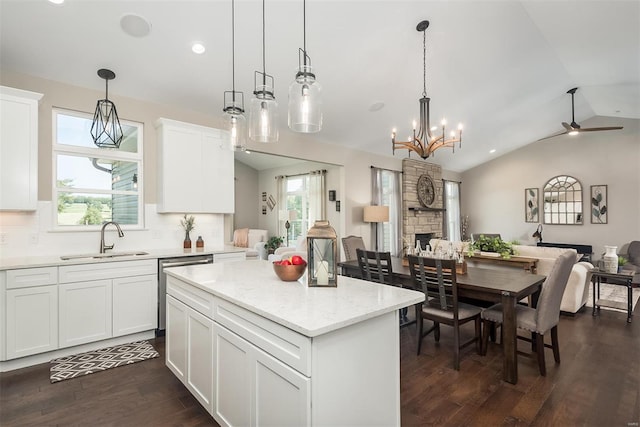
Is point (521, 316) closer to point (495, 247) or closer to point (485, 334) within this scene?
point (485, 334)

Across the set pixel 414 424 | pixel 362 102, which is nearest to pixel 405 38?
pixel 362 102

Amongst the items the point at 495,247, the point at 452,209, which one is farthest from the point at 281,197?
the point at 495,247

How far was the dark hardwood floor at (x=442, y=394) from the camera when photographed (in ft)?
7.00

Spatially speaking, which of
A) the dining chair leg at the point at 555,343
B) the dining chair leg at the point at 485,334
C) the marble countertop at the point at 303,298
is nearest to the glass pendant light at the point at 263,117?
the marble countertop at the point at 303,298

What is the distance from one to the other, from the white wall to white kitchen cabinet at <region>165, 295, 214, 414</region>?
9070 mm

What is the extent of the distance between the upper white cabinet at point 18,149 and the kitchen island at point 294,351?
7.03 feet

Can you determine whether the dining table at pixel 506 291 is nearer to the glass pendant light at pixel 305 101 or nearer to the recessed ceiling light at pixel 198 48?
the glass pendant light at pixel 305 101

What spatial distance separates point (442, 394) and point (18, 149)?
Result: 13.9 feet

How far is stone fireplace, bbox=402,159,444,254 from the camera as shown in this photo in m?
7.70

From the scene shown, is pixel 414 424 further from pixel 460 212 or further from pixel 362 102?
pixel 460 212

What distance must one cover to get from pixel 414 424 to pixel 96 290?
3.07 metres

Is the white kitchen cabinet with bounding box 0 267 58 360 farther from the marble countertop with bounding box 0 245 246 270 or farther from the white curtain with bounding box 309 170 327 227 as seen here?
the white curtain with bounding box 309 170 327 227

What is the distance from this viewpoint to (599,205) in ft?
24.8

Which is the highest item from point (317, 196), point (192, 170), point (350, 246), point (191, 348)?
point (192, 170)
